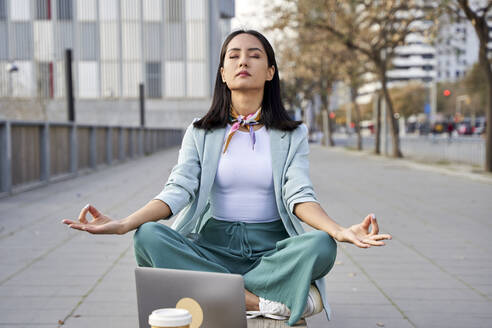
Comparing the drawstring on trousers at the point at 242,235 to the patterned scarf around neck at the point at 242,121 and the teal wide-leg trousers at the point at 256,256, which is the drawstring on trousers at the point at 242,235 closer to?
the teal wide-leg trousers at the point at 256,256

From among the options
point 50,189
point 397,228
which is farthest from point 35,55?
point 397,228

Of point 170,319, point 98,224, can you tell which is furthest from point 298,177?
point 170,319

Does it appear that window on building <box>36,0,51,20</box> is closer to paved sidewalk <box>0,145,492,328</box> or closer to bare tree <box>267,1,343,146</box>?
bare tree <box>267,1,343,146</box>

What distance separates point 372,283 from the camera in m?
4.99

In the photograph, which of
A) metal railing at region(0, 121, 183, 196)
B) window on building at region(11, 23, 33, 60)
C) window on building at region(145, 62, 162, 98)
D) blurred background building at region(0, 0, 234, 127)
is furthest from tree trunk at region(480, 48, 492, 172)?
window on building at region(11, 23, 33, 60)

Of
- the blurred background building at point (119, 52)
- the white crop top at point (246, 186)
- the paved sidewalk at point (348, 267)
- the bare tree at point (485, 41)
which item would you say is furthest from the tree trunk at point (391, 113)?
the blurred background building at point (119, 52)

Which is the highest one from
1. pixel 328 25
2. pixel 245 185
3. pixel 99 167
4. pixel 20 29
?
pixel 20 29

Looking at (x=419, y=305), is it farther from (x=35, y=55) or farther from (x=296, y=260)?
(x=35, y=55)

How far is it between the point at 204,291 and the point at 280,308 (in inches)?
18.6

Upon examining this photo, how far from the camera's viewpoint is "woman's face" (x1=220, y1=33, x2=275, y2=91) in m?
3.18

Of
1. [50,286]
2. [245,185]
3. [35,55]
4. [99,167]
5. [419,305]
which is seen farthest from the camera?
[35,55]

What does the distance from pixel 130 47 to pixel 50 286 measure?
1672 inches

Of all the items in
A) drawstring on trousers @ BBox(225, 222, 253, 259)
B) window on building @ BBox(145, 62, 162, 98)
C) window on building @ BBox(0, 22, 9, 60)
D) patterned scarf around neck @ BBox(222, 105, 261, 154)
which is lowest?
drawstring on trousers @ BBox(225, 222, 253, 259)

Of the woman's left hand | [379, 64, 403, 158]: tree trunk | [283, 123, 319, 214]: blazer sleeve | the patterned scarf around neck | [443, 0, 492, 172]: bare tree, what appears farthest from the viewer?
[379, 64, 403, 158]: tree trunk
